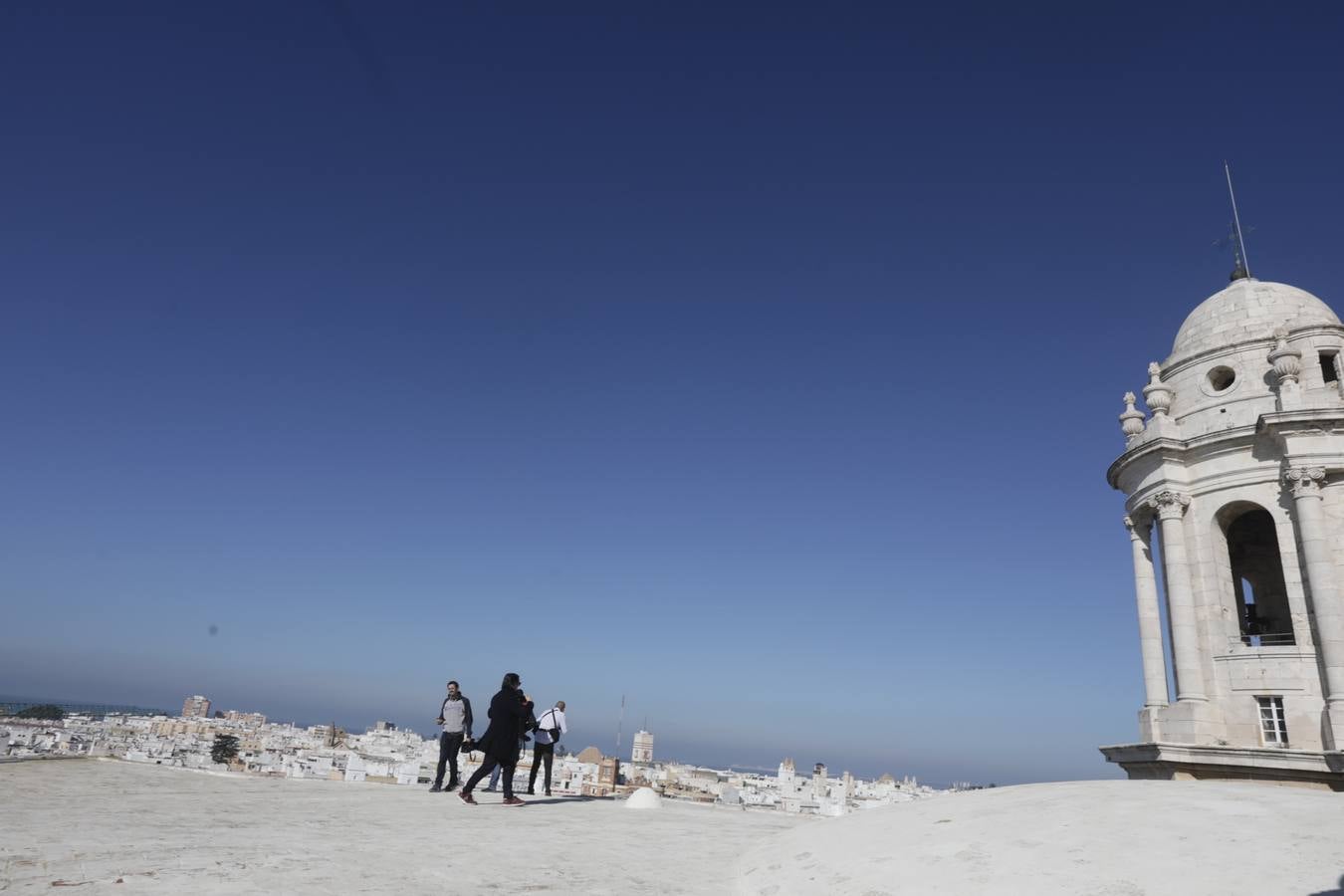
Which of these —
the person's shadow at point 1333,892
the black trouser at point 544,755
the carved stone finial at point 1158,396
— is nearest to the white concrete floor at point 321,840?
the black trouser at point 544,755

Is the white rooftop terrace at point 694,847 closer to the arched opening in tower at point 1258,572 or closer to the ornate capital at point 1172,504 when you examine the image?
the ornate capital at point 1172,504

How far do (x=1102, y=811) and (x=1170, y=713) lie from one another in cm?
1388

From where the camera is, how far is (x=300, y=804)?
1111cm

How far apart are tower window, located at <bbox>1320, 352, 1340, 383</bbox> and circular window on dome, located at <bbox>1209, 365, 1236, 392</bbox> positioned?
193cm

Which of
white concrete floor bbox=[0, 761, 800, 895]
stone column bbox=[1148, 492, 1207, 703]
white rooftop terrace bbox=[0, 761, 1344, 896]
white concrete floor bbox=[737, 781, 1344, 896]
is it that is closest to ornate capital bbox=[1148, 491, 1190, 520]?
stone column bbox=[1148, 492, 1207, 703]

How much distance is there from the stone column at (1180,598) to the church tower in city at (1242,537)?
0.03m

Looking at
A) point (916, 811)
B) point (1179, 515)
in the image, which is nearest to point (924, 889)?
point (916, 811)

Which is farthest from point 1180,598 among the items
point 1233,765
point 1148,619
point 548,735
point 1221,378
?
point 548,735

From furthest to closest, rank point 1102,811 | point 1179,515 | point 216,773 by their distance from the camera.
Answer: point 1179,515 < point 216,773 < point 1102,811

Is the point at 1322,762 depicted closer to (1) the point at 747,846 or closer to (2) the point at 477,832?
(1) the point at 747,846

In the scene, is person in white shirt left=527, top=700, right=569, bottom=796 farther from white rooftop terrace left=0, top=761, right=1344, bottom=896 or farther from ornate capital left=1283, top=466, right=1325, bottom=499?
ornate capital left=1283, top=466, right=1325, bottom=499

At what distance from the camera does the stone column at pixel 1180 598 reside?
19500 mm

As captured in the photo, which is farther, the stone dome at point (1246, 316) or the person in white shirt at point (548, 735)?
the stone dome at point (1246, 316)

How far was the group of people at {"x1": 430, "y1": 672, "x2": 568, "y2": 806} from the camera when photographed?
12.9 metres
